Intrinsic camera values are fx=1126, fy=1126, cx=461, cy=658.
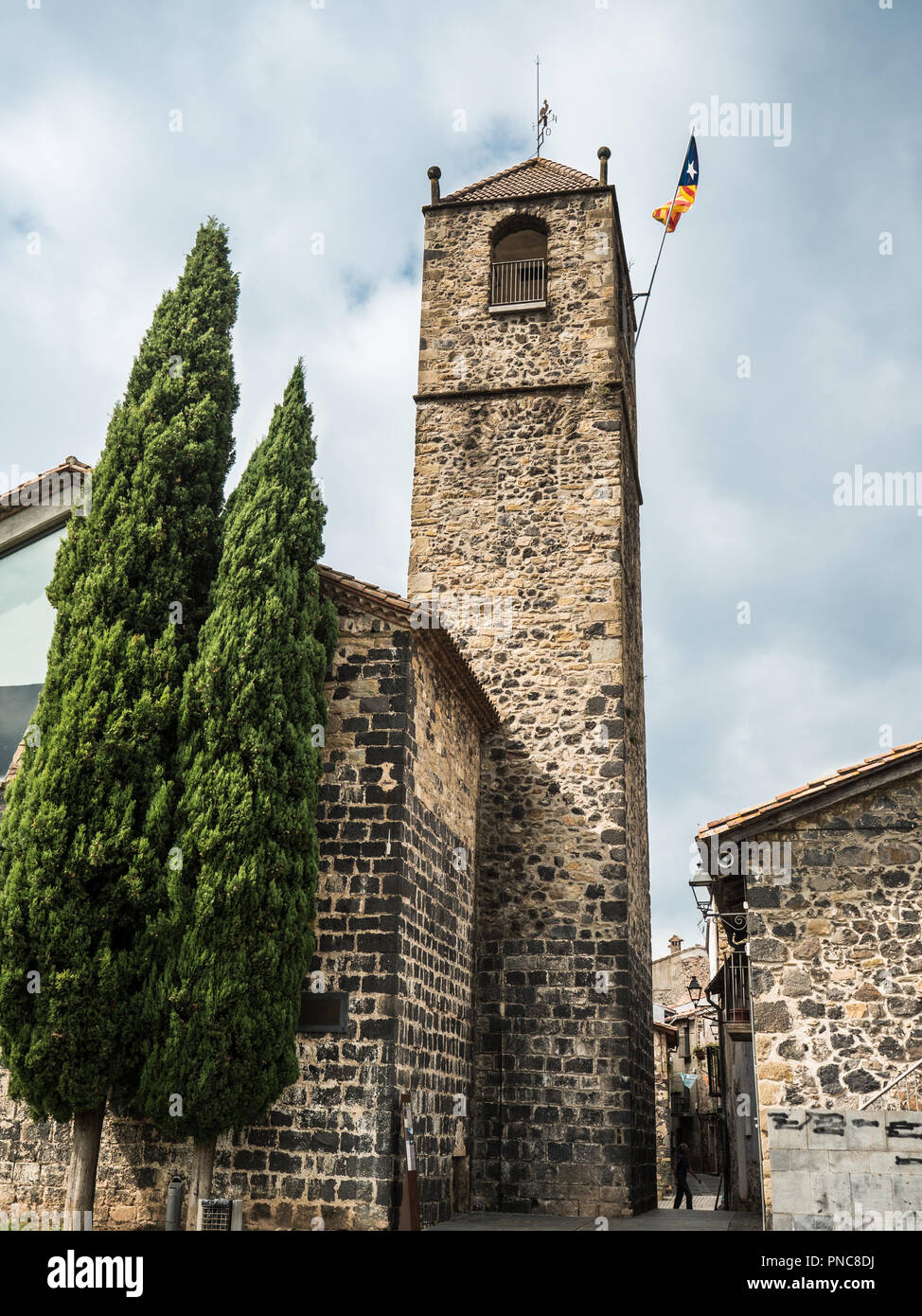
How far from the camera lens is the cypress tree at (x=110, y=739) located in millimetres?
8602

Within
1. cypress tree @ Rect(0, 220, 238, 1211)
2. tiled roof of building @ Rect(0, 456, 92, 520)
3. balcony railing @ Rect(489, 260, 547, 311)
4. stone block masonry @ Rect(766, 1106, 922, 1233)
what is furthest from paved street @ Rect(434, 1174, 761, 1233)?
balcony railing @ Rect(489, 260, 547, 311)

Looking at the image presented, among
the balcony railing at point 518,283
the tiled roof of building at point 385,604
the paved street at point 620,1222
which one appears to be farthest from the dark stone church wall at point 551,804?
the tiled roof of building at point 385,604

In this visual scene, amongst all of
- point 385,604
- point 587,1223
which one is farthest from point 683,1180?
point 385,604

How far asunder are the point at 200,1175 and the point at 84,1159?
3.12 feet

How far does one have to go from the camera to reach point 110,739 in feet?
29.8

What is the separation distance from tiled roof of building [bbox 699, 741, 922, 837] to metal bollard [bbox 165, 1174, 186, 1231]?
549 cm

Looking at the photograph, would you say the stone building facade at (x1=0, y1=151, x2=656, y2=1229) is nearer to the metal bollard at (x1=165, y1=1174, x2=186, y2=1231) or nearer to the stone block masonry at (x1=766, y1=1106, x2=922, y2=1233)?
the metal bollard at (x1=165, y1=1174, x2=186, y2=1231)

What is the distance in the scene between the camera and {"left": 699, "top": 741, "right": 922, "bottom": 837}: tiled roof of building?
9.99 meters

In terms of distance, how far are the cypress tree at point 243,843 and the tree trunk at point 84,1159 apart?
22.3 inches

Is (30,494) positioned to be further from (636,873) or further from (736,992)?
(736,992)

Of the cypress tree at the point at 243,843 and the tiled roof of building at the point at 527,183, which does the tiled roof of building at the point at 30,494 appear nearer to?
the cypress tree at the point at 243,843
